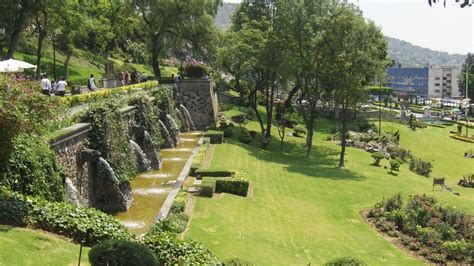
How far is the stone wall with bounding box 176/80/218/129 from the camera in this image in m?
48.6

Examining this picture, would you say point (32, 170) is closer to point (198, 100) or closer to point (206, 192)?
point (206, 192)

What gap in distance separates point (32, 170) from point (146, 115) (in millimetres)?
18984

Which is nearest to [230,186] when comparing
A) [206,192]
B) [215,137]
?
[206,192]

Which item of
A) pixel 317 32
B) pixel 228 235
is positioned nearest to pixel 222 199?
pixel 228 235

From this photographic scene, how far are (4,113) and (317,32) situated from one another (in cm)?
2984

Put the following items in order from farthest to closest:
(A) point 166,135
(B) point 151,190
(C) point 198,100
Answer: (C) point 198,100
(A) point 166,135
(B) point 151,190

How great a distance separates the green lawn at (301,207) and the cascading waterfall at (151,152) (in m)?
3.64

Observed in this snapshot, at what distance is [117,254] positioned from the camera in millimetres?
10164

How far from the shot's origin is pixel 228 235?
1880 cm

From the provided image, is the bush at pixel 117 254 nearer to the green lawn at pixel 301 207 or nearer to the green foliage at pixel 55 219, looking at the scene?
the green foliage at pixel 55 219

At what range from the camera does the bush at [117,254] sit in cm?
1011

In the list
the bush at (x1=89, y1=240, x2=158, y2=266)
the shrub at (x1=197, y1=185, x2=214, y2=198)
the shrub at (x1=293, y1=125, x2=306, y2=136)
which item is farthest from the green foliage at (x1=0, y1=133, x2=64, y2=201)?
the shrub at (x1=293, y1=125, x2=306, y2=136)

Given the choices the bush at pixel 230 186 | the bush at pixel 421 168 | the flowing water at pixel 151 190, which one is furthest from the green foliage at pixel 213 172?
the bush at pixel 421 168

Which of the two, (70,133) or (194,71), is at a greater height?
(194,71)
